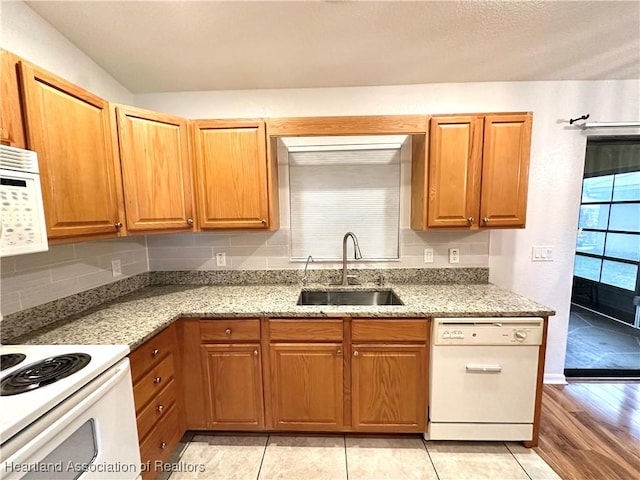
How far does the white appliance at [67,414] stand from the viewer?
753 millimetres

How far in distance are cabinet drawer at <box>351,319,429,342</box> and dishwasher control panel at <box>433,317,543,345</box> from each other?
0.26 ft

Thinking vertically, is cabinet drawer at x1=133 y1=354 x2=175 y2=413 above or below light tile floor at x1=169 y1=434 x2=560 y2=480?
above

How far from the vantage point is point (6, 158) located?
3.19 feet

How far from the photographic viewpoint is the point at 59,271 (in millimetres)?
1515

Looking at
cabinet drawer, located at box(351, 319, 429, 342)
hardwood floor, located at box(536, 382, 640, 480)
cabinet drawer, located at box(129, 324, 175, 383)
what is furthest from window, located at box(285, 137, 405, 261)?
hardwood floor, located at box(536, 382, 640, 480)

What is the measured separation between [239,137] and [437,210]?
150 cm

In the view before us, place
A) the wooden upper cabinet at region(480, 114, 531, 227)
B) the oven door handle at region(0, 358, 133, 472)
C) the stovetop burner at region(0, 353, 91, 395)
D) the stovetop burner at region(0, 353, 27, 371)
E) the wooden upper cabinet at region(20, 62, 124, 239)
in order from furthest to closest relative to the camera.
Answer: the wooden upper cabinet at region(480, 114, 531, 227) → the wooden upper cabinet at region(20, 62, 124, 239) → the stovetop burner at region(0, 353, 27, 371) → the stovetop burner at region(0, 353, 91, 395) → the oven door handle at region(0, 358, 133, 472)

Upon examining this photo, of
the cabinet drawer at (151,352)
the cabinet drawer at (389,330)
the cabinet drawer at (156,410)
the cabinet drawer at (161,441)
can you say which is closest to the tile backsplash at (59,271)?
the cabinet drawer at (151,352)

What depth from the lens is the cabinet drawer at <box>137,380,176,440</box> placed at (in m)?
1.32

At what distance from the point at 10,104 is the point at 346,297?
6.83 feet

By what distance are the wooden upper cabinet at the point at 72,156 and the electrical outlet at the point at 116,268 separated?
0.53 meters

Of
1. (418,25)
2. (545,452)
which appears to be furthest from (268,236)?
(545,452)

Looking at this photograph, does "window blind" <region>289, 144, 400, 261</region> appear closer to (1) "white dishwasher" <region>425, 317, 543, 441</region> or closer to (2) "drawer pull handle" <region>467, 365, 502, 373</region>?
(1) "white dishwasher" <region>425, 317, 543, 441</region>

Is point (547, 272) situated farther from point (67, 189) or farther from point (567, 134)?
point (67, 189)
